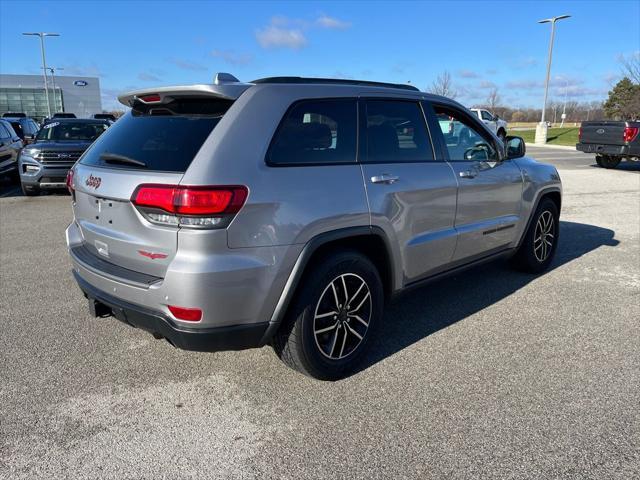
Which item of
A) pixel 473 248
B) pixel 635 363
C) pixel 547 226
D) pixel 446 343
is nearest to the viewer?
pixel 635 363

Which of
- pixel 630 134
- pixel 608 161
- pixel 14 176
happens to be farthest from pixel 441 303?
pixel 608 161

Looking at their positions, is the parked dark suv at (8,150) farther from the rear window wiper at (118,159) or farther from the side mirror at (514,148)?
the side mirror at (514,148)

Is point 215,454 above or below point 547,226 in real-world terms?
below

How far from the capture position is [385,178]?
3.35 meters

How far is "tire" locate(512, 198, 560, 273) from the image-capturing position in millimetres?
5230

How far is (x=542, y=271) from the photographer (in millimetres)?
5539

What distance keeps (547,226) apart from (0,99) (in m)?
96.2

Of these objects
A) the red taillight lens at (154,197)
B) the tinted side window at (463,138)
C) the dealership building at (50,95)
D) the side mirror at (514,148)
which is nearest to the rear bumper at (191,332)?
the red taillight lens at (154,197)

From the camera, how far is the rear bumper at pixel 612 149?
1505cm

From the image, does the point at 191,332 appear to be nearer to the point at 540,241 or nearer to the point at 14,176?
the point at 540,241

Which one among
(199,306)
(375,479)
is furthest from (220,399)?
(375,479)

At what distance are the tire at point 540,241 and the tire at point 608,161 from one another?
1356 centimetres

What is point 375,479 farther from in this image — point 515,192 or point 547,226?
point 547,226

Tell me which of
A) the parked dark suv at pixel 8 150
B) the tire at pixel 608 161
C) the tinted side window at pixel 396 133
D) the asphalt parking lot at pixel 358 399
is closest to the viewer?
the asphalt parking lot at pixel 358 399
